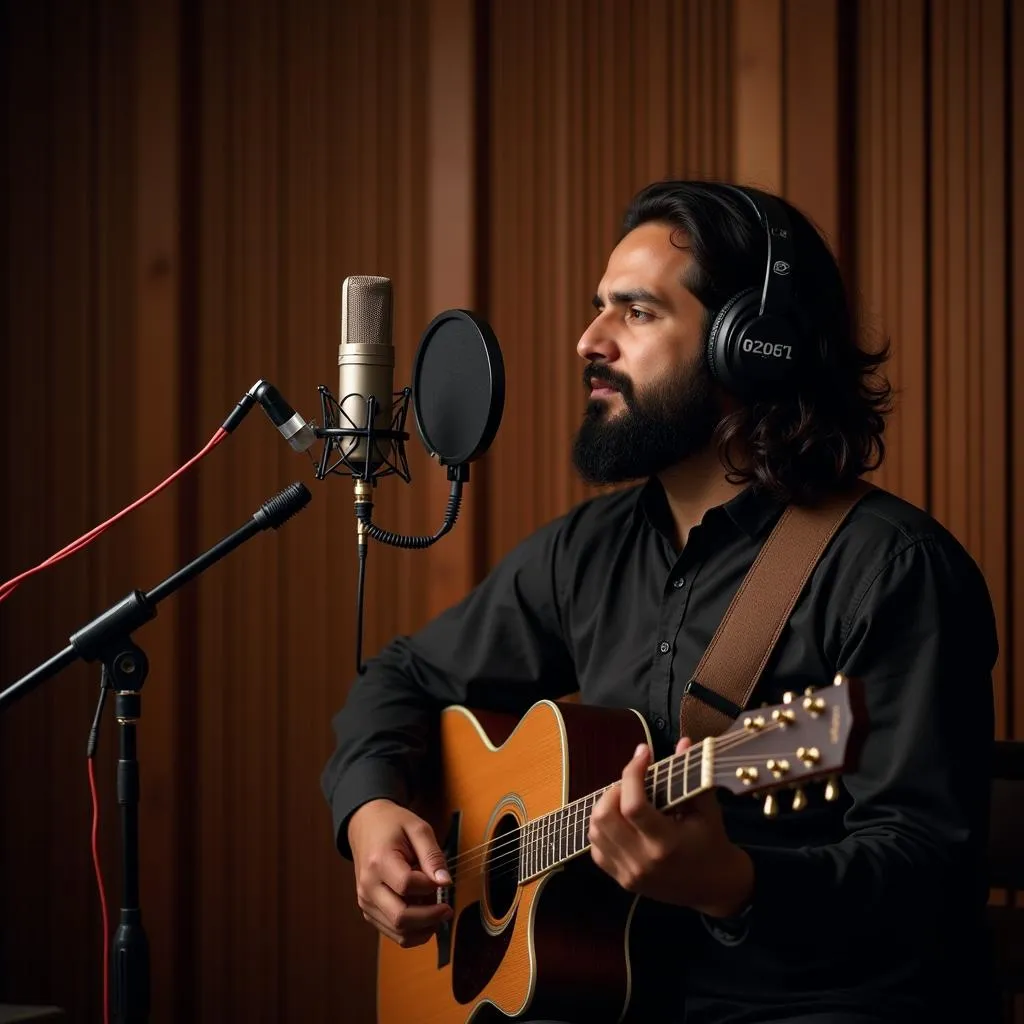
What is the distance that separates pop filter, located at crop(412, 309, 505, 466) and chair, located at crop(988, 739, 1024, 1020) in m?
0.89

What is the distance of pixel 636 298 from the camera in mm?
1900

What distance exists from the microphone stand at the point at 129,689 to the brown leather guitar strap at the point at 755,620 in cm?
55

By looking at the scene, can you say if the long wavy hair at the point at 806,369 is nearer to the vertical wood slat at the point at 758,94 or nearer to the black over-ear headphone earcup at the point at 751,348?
the black over-ear headphone earcup at the point at 751,348

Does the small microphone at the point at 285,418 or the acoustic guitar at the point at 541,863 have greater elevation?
the small microphone at the point at 285,418

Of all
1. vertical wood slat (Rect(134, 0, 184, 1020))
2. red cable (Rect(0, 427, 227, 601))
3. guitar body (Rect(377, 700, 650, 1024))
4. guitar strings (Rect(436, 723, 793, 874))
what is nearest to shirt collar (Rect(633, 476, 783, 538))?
guitar body (Rect(377, 700, 650, 1024))

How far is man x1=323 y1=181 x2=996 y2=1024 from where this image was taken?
1396 mm

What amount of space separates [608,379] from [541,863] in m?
0.71

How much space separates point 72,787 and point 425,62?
170cm

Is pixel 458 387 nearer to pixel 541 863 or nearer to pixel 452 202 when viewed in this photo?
pixel 541 863

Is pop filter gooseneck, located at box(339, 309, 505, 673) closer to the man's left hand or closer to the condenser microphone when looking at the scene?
the condenser microphone

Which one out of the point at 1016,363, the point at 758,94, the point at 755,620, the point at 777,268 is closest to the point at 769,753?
the point at 755,620

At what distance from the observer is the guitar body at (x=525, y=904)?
1.56 metres

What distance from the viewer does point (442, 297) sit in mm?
2623

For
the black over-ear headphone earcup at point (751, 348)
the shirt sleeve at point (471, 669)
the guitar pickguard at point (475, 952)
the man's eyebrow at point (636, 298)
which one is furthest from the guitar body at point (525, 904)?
the man's eyebrow at point (636, 298)
